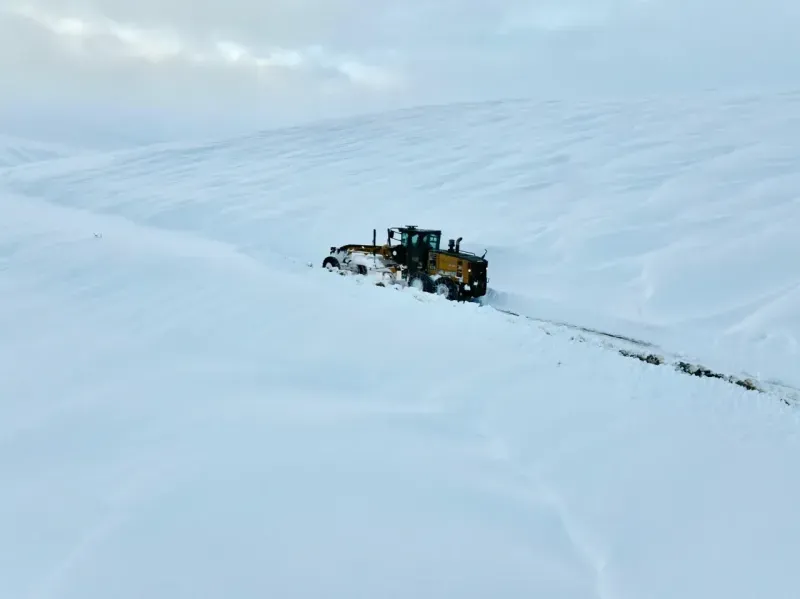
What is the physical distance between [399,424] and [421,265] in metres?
8.58

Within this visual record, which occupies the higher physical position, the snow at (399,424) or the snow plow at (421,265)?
the snow plow at (421,265)

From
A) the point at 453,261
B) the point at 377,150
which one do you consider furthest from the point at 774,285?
the point at 377,150

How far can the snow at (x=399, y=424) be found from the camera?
380cm

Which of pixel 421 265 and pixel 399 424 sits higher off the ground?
pixel 421 265

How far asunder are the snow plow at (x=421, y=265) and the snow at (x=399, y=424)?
4.57ft

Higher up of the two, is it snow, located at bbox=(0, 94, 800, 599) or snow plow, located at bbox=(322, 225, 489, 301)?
snow plow, located at bbox=(322, 225, 489, 301)

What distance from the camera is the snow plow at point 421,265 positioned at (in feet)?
43.2

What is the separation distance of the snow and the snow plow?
1.39 m

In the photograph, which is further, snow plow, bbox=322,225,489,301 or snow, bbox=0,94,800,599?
snow plow, bbox=322,225,489,301

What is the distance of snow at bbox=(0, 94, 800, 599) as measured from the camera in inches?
150

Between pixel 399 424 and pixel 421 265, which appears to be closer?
pixel 399 424

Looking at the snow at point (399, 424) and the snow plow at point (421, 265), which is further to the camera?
the snow plow at point (421, 265)

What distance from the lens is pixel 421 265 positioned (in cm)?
1394

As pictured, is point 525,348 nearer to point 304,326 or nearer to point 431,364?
point 431,364
